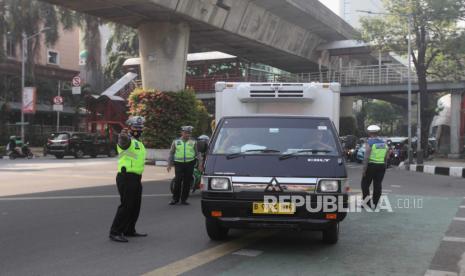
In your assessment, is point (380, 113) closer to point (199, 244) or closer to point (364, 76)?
point (364, 76)

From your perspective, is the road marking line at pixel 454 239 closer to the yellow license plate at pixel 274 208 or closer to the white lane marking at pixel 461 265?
the white lane marking at pixel 461 265

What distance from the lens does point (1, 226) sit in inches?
330

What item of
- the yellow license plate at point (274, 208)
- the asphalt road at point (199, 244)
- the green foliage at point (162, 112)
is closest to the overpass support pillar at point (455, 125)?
the green foliage at point (162, 112)

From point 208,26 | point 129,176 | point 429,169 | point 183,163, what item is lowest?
point 429,169

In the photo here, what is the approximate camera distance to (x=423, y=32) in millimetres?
32375

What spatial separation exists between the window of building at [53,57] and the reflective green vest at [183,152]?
48.7m

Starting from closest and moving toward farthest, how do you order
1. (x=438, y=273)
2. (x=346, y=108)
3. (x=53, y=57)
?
1. (x=438, y=273)
2. (x=346, y=108)
3. (x=53, y=57)

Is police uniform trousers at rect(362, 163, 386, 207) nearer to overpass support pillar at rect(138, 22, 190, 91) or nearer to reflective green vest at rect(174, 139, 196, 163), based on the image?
reflective green vest at rect(174, 139, 196, 163)

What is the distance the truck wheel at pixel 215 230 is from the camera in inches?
280

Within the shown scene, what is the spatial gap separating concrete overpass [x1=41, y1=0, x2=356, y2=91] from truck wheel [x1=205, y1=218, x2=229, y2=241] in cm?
1443

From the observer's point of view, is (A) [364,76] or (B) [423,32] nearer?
(B) [423,32]

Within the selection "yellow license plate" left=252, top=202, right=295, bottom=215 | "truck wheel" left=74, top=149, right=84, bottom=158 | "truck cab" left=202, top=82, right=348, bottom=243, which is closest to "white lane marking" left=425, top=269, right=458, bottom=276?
"truck cab" left=202, top=82, right=348, bottom=243

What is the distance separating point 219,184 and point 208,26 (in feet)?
65.4

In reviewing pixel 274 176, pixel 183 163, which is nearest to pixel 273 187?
pixel 274 176
